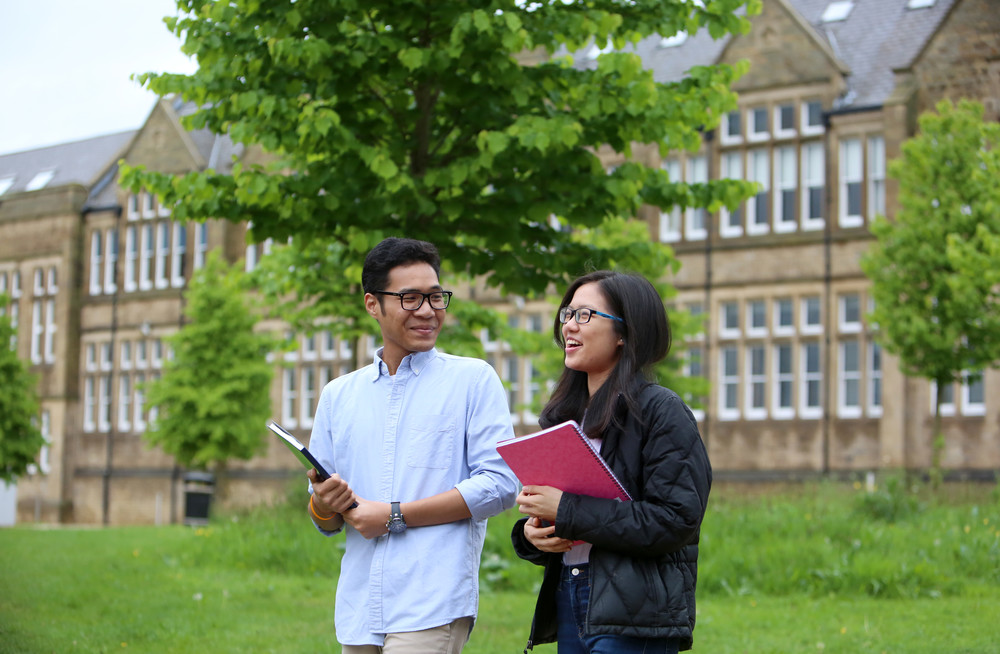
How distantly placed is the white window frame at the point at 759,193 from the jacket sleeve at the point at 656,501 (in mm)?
25946

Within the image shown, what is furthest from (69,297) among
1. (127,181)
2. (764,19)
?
(127,181)

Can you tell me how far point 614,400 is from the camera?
3.37 metres

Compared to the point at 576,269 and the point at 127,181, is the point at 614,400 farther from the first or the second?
the point at 127,181

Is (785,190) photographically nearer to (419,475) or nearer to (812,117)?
(812,117)

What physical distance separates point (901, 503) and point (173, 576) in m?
8.44

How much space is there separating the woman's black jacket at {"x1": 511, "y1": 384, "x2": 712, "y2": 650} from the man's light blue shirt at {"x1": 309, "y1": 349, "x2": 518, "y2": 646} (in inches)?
15.3

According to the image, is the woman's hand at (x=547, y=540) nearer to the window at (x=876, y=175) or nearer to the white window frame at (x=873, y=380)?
the white window frame at (x=873, y=380)

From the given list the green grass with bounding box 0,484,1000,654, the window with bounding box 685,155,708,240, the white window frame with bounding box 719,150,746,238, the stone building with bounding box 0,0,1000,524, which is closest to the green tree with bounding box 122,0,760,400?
the green grass with bounding box 0,484,1000,654

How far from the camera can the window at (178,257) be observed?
1523 inches

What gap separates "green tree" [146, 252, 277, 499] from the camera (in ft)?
97.5

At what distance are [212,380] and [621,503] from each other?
27.9 m

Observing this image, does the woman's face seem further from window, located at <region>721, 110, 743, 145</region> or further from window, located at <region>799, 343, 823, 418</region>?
window, located at <region>721, 110, 743, 145</region>

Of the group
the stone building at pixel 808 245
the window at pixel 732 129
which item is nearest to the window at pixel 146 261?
the stone building at pixel 808 245

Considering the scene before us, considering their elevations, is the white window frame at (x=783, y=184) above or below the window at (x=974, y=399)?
above
